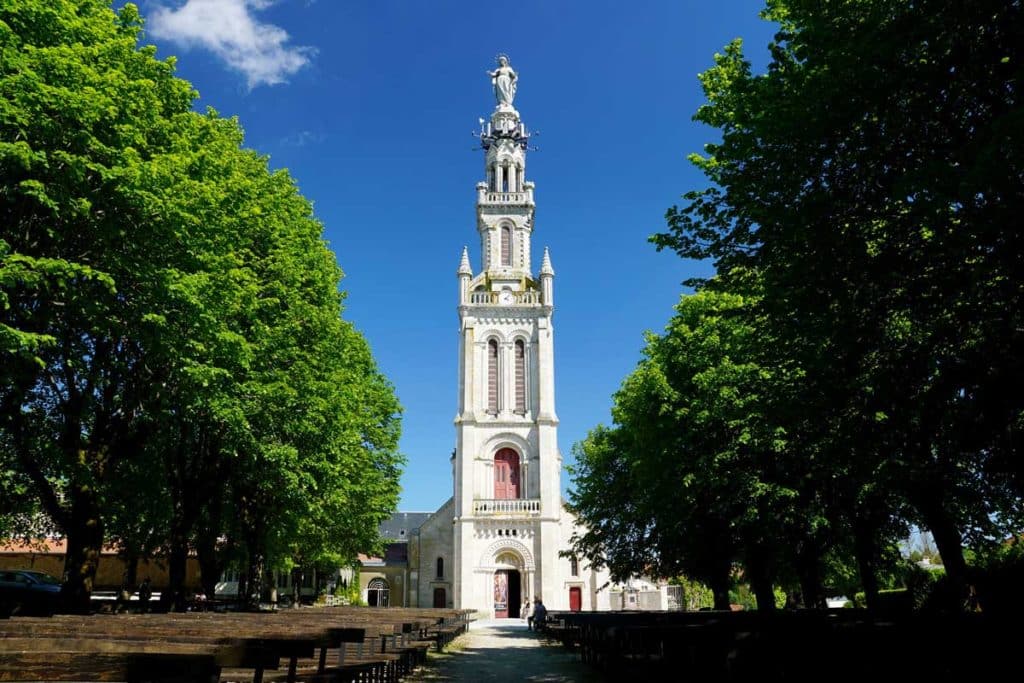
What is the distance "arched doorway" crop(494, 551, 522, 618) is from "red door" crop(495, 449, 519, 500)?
4085 mm

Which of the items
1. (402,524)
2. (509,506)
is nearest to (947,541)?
(509,506)

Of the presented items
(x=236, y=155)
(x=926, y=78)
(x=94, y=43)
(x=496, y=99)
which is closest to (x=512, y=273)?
(x=496, y=99)

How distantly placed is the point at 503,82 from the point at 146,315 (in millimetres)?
52041

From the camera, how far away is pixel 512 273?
2218 inches

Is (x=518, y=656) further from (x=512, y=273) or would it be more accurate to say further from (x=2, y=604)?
(x=512, y=273)

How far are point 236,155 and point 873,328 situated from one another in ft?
56.7

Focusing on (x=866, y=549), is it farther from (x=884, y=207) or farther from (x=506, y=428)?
(x=506, y=428)

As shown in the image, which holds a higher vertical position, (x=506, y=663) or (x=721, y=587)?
(x=721, y=587)

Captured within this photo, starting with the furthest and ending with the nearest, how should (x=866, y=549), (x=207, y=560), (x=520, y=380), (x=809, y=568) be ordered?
1. (x=520, y=380)
2. (x=207, y=560)
3. (x=809, y=568)
4. (x=866, y=549)

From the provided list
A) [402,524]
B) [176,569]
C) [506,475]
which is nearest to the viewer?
[176,569]

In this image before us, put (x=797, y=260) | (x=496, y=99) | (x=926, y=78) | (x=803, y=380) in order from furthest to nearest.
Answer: (x=496, y=99), (x=803, y=380), (x=797, y=260), (x=926, y=78)

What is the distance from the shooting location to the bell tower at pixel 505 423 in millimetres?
49625

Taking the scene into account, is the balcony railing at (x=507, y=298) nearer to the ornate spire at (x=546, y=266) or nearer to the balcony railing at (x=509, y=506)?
the ornate spire at (x=546, y=266)

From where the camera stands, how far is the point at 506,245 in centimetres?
5744
